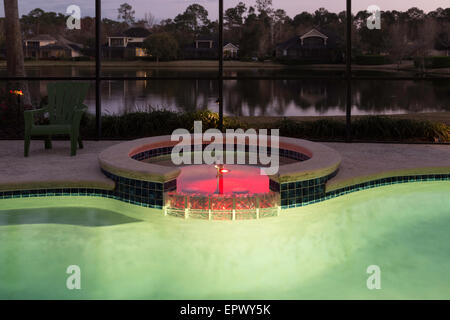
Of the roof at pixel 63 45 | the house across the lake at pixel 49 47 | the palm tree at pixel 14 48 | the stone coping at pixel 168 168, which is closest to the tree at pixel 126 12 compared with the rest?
the roof at pixel 63 45

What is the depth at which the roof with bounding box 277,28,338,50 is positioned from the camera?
863 inches

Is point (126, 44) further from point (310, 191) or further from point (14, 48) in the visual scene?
point (310, 191)

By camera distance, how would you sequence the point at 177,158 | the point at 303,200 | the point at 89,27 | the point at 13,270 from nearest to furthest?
the point at 13,270 → the point at 303,200 → the point at 177,158 → the point at 89,27

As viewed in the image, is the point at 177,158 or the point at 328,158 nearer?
the point at 328,158

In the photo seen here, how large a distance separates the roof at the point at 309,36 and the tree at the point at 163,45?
18.8 feet

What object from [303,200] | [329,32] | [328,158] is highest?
[329,32]

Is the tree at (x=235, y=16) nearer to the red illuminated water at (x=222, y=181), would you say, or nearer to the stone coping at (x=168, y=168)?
the red illuminated water at (x=222, y=181)

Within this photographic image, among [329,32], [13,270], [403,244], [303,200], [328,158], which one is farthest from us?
[329,32]

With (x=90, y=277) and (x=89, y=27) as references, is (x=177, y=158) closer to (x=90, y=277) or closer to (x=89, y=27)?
(x=90, y=277)

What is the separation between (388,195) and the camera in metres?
5.35

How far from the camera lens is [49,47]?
33.2m

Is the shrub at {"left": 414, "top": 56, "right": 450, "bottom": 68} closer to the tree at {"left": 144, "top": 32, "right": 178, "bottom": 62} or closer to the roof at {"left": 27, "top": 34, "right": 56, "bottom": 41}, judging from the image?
the tree at {"left": 144, "top": 32, "right": 178, "bottom": 62}
